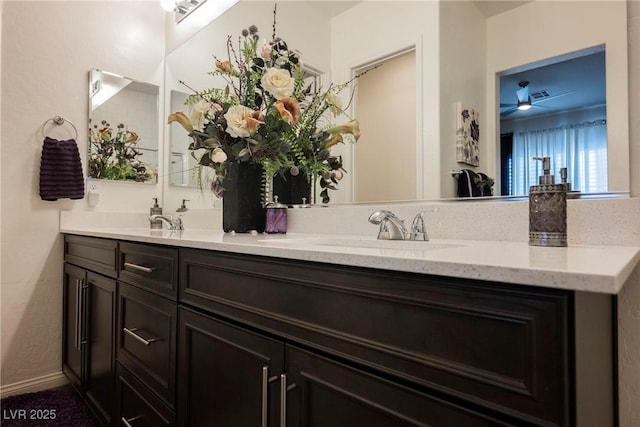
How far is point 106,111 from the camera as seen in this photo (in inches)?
85.4

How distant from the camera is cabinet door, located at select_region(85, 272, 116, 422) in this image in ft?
4.74

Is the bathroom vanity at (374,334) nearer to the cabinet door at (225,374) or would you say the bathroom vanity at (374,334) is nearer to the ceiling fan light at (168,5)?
the cabinet door at (225,374)

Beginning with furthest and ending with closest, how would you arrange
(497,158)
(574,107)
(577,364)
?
(497,158) → (574,107) → (577,364)

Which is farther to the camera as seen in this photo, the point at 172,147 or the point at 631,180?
the point at 172,147

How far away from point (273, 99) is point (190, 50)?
1.19 m

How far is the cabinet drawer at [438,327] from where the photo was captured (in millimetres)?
446

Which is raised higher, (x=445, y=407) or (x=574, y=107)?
(x=574, y=107)

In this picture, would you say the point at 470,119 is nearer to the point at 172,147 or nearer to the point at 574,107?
the point at 574,107

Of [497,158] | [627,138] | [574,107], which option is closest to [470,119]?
[497,158]

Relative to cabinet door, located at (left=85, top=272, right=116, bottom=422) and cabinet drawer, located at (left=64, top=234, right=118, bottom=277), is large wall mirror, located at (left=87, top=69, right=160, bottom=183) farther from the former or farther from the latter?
cabinet door, located at (left=85, top=272, right=116, bottom=422)

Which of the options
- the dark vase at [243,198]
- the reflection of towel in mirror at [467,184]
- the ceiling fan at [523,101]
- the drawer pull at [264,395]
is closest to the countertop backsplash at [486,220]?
the reflection of towel in mirror at [467,184]

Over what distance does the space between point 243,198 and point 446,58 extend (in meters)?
0.88

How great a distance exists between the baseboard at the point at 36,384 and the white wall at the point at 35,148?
0.08 ft

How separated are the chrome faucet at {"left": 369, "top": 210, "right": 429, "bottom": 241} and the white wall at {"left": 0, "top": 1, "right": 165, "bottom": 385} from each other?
176 centimetres
